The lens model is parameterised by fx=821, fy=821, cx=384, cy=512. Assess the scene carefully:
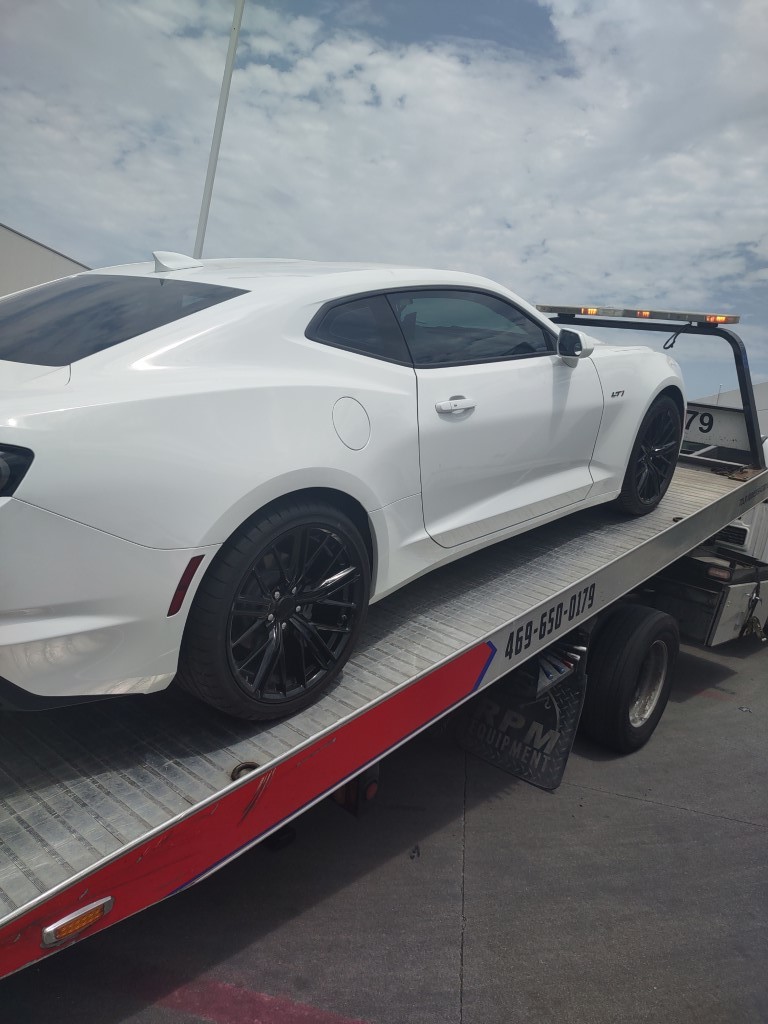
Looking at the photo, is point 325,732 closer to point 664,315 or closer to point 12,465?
point 12,465

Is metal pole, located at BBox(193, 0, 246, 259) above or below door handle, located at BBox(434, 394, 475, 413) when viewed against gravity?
above

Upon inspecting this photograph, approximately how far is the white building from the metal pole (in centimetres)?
847

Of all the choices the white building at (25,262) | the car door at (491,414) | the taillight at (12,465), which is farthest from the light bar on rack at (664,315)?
the white building at (25,262)

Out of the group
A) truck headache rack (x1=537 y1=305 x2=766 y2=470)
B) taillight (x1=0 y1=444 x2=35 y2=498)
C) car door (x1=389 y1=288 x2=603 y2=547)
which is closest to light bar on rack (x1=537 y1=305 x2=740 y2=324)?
truck headache rack (x1=537 y1=305 x2=766 y2=470)

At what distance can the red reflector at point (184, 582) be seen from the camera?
6.81 ft

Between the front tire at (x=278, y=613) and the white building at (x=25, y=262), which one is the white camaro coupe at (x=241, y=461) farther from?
the white building at (x=25, y=262)

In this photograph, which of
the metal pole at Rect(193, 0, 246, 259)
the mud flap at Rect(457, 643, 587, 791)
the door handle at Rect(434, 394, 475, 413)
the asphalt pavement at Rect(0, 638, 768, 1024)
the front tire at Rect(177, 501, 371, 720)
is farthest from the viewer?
the metal pole at Rect(193, 0, 246, 259)

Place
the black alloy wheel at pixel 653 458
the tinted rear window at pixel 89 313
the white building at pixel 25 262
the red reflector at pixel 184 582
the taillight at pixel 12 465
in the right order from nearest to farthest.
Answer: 1. the taillight at pixel 12 465
2. the red reflector at pixel 184 582
3. the tinted rear window at pixel 89 313
4. the black alloy wheel at pixel 653 458
5. the white building at pixel 25 262

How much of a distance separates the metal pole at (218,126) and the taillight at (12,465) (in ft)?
24.8

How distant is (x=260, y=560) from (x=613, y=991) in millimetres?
1863

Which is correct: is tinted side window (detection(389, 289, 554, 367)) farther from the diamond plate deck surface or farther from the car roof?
the diamond plate deck surface

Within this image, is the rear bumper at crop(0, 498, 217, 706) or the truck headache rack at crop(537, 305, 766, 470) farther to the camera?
the truck headache rack at crop(537, 305, 766, 470)

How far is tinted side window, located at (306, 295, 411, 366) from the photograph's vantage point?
8.75 feet

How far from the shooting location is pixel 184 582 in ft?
6.82
